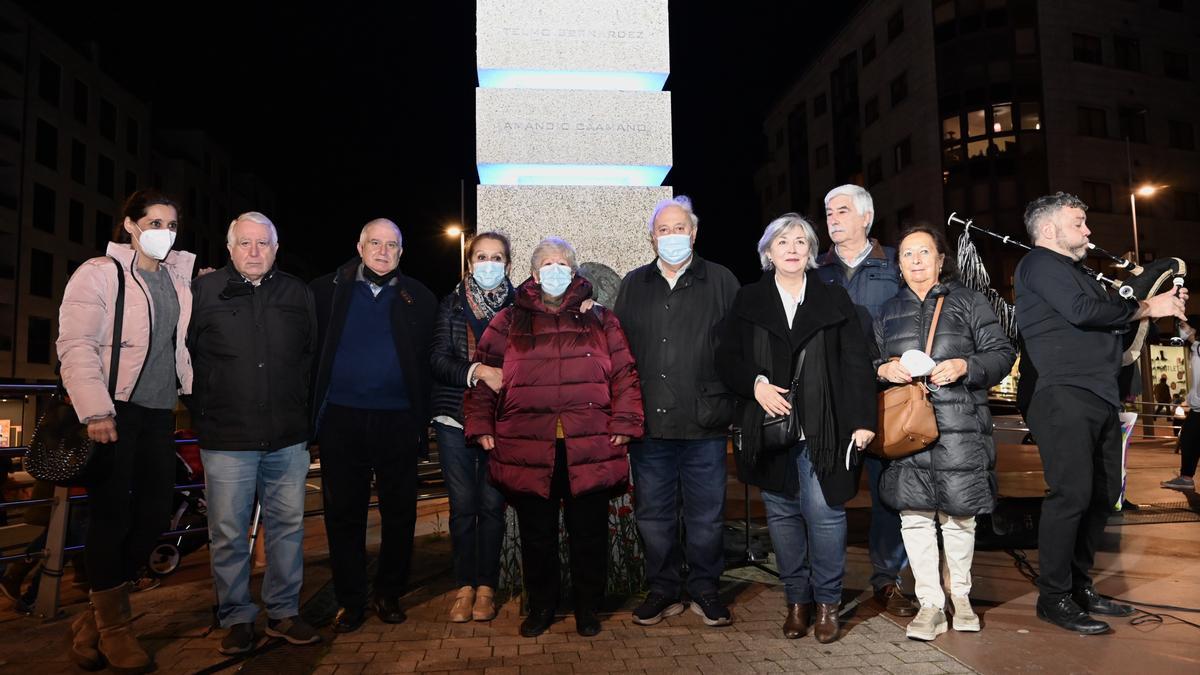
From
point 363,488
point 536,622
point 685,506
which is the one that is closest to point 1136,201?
point 685,506

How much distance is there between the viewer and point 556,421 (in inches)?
158

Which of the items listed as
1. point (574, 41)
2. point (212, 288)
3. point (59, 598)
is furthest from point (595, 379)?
point (59, 598)

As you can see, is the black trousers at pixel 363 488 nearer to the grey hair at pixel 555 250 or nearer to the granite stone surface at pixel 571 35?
the grey hair at pixel 555 250

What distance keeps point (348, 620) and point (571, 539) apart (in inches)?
50.9

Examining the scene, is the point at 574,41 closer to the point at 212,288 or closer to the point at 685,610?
the point at 212,288

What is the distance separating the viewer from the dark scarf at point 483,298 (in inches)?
177

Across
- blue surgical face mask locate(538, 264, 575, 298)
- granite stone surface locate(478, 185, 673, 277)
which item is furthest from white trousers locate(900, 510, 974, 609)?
granite stone surface locate(478, 185, 673, 277)

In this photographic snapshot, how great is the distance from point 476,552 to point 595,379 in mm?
1348

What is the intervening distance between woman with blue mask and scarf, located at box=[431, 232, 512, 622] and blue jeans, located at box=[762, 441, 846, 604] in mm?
1608

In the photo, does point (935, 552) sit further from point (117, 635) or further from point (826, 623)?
point (117, 635)

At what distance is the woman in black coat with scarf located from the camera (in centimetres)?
387

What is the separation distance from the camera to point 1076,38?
1221 inches

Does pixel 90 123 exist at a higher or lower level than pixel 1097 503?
higher

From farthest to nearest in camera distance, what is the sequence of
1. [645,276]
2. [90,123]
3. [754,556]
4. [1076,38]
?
[90,123] < [1076,38] < [754,556] < [645,276]
